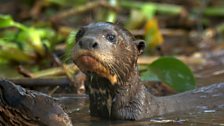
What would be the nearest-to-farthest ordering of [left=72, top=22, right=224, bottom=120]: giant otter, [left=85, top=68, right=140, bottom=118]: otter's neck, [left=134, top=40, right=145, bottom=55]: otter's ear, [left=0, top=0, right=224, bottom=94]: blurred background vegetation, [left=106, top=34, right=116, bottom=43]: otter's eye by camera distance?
[left=72, top=22, right=224, bottom=120]: giant otter, [left=106, top=34, right=116, bottom=43]: otter's eye, [left=85, top=68, right=140, bottom=118]: otter's neck, [left=134, top=40, right=145, bottom=55]: otter's ear, [left=0, top=0, right=224, bottom=94]: blurred background vegetation

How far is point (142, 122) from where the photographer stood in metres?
3.22

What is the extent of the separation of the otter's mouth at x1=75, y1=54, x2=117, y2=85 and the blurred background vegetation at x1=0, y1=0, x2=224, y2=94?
353mm

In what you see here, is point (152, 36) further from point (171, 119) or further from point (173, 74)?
point (171, 119)

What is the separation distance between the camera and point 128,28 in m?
6.35

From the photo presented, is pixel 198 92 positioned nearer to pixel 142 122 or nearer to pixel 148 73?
pixel 148 73

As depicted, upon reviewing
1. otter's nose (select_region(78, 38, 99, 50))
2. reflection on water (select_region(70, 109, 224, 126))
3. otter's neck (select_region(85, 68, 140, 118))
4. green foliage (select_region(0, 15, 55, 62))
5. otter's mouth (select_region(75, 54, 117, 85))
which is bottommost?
reflection on water (select_region(70, 109, 224, 126))

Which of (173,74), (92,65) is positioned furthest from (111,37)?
(173,74)

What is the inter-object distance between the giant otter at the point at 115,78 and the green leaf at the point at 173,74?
44cm

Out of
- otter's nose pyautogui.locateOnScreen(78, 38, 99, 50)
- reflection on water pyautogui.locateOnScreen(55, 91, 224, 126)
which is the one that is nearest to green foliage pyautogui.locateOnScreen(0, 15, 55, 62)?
reflection on water pyautogui.locateOnScreen(55, 91, 224, 126)

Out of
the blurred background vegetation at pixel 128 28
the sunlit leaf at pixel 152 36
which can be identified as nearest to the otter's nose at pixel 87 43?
the blurred background vegetation at pixel 128 28

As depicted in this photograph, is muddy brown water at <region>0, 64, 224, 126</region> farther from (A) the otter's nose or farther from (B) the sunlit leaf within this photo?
(B) the sunlit leaf

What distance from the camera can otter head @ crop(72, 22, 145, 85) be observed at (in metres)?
2.97

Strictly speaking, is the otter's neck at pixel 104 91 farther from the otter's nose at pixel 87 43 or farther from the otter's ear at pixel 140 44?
the otter's nose at pixel 87 43

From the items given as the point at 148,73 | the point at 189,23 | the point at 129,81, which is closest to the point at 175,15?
the point at 189,23
